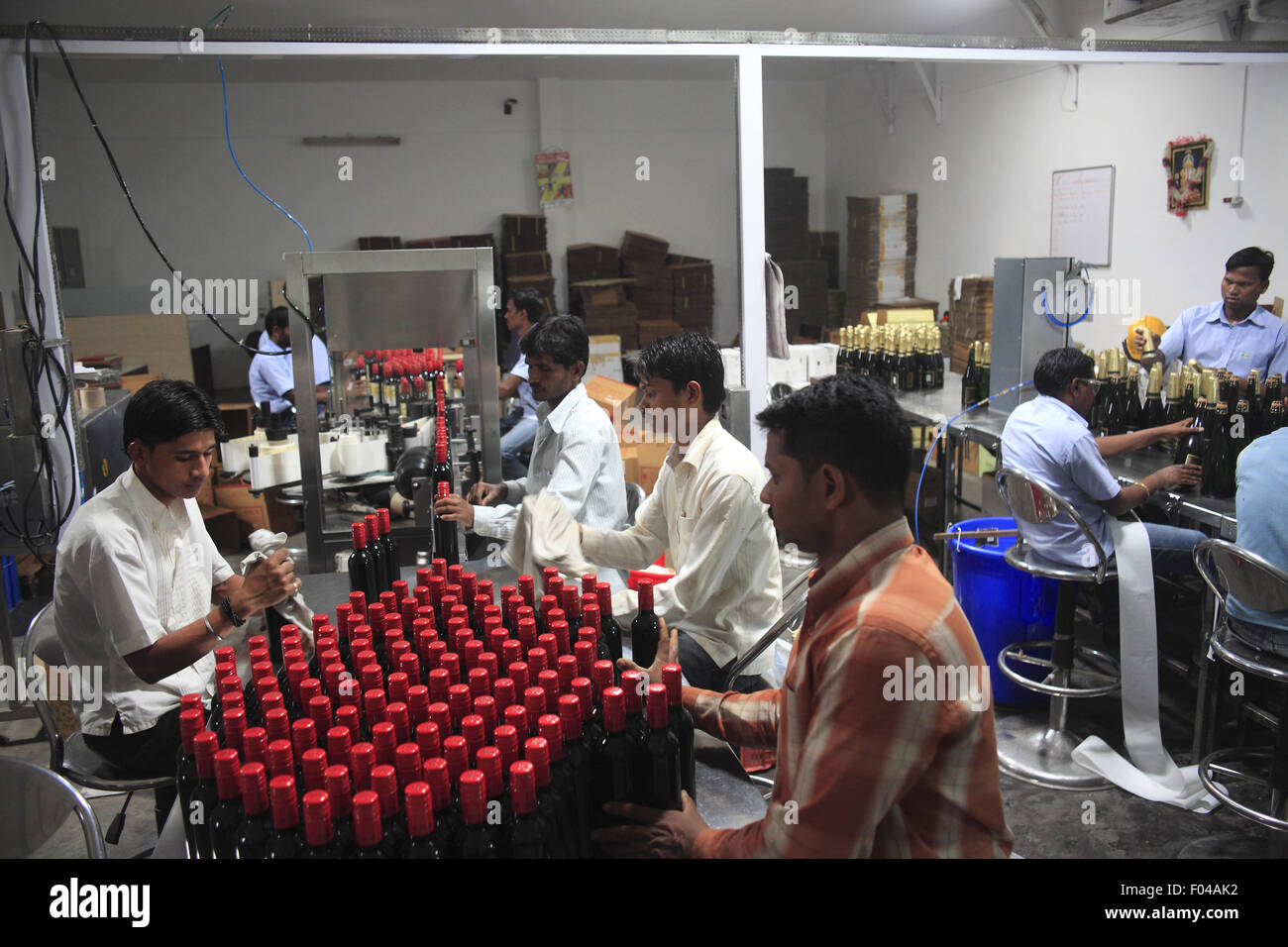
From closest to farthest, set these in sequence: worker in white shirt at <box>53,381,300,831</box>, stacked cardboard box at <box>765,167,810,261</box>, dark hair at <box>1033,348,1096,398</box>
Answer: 1. worker in white shirt at <box>53,381,300,831</box>
2. dark hair at <box>1033,348,1096,398</box>
3. stacked cardboard box at <box>765,167,810,261</box>

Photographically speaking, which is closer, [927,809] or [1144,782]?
[927,809]

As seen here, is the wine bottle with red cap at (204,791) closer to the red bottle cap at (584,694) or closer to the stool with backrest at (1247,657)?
the red bottle cap at (584,694)

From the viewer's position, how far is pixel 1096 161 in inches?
261

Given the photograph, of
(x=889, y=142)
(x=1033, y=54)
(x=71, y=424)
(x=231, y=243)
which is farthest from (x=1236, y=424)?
(x=231, y=243)

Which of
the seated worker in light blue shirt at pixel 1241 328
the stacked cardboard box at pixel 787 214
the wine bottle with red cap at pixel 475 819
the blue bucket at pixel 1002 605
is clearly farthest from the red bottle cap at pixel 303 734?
the stacked cardboard box at pixel 787 214

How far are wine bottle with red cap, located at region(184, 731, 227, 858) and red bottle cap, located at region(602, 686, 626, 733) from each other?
21.5 inches

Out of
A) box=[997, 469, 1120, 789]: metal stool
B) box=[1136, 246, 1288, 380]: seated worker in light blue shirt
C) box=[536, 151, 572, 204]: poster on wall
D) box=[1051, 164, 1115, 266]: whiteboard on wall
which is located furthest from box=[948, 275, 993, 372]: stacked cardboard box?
box=[536, 151, 572, 204]: poster on wall

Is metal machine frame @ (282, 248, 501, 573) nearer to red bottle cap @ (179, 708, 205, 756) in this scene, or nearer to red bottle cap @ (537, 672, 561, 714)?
red bottle cap @ (179, 708, 205, 756)

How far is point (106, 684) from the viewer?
89.8 inches

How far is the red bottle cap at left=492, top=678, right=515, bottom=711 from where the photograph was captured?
1408 millimetres

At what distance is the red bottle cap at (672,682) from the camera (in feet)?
4.63

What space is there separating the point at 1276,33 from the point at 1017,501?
4013 millimetres

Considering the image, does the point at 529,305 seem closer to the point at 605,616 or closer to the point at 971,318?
the point at 971,318

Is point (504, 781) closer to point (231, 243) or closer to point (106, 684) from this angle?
point (106, 684)
